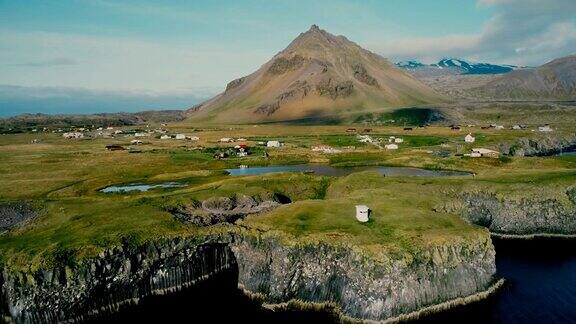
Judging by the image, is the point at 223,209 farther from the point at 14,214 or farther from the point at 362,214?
the point at 14,214

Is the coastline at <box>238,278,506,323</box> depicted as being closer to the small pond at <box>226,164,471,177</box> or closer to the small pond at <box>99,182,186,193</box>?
the small pond at <box>99,182,186,193</box>

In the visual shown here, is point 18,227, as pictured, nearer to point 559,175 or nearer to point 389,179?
point 389,179

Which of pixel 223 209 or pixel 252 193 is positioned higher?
pixel 252 193

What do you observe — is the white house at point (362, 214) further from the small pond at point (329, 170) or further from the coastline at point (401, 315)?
the small pond at point (329, 170)

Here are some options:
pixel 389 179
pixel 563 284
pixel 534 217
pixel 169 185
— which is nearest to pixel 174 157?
pixel 169 185

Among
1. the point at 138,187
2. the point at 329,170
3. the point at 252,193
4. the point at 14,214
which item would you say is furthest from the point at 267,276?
the point at 329,170

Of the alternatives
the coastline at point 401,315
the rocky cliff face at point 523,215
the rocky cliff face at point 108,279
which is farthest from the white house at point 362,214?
the rocky cliff face at point 523,215

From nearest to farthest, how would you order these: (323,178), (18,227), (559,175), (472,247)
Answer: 1. (472,247)
2. (18,227)
3. (559,175)
4. (323,178)
